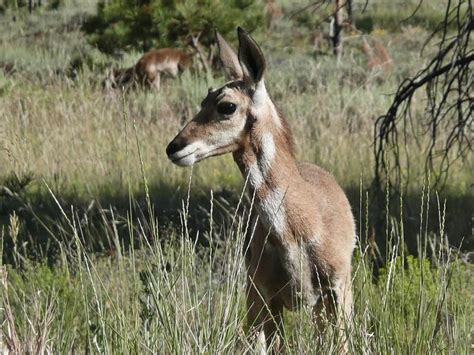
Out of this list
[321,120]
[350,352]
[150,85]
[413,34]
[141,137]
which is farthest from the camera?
[413,34]

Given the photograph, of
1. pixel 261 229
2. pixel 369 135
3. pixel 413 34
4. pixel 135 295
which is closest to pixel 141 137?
pixel 369 135

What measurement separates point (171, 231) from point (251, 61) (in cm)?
304

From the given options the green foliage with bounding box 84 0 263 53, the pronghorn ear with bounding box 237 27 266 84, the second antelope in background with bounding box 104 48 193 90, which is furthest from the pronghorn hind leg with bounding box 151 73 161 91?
the pronghorn ear with bounding box 237 27 266 84

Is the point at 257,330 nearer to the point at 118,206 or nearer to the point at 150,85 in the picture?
the point at 118,206

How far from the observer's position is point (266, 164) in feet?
16.6

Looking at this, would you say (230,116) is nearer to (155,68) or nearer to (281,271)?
(281,271)

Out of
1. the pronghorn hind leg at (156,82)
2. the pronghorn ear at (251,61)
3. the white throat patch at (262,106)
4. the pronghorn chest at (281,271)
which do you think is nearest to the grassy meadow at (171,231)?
the pronghorn chest at (281,271)

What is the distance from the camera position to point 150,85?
14883 millimetres

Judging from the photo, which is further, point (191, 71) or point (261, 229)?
point (191, 71)

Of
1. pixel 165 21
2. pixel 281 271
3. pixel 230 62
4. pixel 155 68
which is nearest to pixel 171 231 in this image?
pixel 230 62

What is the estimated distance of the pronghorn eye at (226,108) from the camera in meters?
5.07

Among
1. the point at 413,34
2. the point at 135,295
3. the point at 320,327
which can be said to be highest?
the point at 135,295

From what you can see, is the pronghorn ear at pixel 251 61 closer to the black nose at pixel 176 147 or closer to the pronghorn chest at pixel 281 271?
the black nose at pixel 176 147

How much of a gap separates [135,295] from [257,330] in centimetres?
125
